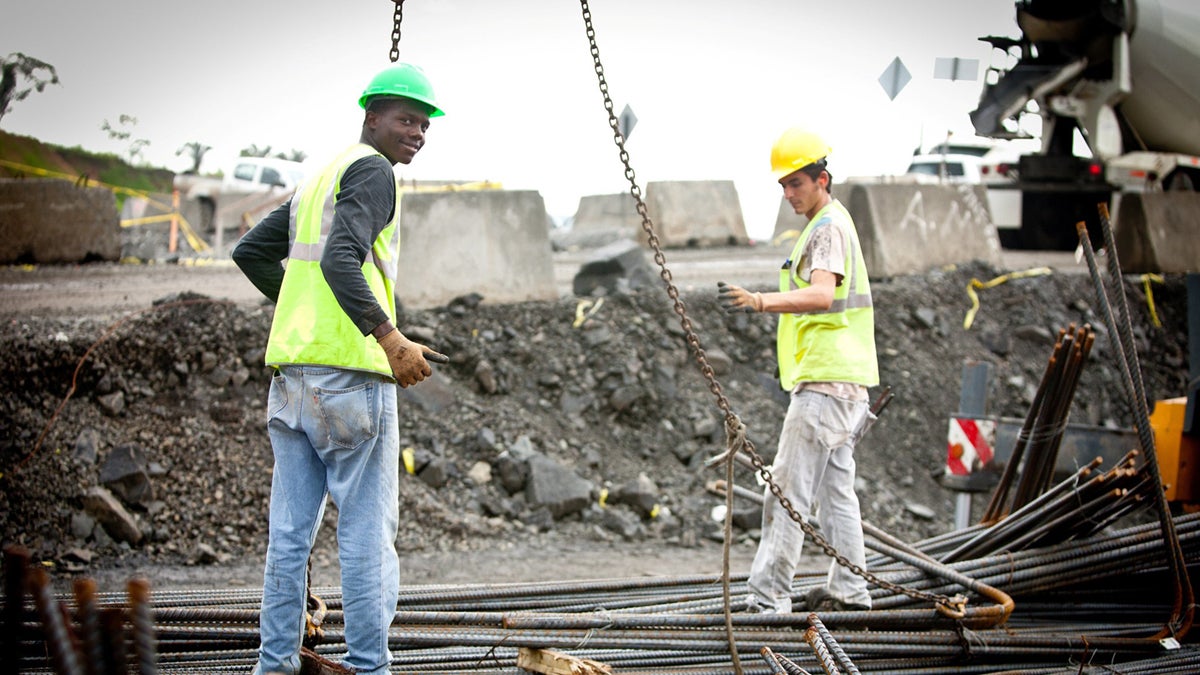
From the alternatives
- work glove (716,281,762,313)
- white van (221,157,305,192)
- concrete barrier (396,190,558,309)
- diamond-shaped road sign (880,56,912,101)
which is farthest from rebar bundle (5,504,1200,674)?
white van (221,157,305,192)

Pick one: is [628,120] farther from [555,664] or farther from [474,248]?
[555,664]

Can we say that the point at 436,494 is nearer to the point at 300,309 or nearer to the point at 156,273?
the point at 300,309

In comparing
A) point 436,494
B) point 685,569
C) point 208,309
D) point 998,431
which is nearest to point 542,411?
point 436,494

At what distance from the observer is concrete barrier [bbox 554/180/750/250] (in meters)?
16.5

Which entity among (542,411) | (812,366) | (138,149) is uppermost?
(138,149)

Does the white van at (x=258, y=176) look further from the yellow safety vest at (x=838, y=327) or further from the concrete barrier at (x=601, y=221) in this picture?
the yellow safety vest at (x=838, y=327)

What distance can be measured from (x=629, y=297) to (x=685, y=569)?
3086 mm

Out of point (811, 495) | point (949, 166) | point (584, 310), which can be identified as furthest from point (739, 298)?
point (949, 166)

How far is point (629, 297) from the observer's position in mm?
9633

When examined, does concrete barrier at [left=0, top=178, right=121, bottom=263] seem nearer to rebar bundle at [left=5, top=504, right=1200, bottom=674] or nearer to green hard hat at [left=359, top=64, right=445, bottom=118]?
rebar bundle at [left=5, top=504, right=1200, bottom=674]

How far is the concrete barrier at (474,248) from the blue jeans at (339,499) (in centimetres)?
531

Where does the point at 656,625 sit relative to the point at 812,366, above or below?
below

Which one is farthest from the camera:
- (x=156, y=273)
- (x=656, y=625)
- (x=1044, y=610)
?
(x=156, y=273)

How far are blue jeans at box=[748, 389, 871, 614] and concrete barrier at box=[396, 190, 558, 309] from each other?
470cm
